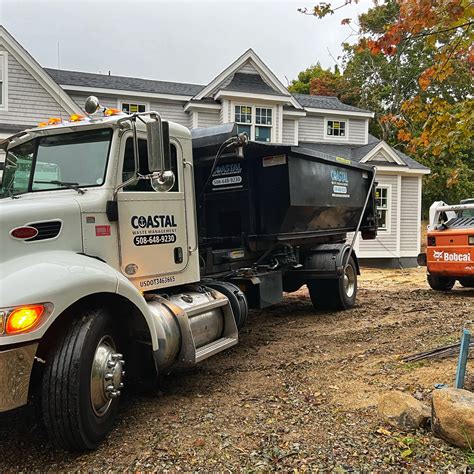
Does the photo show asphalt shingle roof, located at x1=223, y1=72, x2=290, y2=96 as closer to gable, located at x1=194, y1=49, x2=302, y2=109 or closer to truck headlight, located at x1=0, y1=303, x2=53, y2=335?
gable, located at x1=194, y1=49, x2=302, y2=109

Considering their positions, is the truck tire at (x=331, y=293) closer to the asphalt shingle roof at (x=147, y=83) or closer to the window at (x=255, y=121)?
the window at (x=255, y=121)

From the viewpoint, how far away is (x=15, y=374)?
293cm

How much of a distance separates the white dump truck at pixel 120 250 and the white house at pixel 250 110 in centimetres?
953

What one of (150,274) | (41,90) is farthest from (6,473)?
(41,90)

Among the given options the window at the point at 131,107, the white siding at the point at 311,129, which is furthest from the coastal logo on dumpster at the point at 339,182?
the white siding at the point at 311,129

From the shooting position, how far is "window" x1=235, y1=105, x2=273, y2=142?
17297 mm

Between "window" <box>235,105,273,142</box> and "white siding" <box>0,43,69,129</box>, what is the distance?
20.3 feet

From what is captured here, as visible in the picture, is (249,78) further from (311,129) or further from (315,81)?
(315,81)

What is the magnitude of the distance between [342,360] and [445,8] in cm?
356

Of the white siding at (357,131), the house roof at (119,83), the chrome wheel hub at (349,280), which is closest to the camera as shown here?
the chrome wheel hub at (349,280)

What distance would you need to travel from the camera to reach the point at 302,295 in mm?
10766

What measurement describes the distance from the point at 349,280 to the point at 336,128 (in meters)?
12.6

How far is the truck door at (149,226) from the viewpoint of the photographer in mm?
4230

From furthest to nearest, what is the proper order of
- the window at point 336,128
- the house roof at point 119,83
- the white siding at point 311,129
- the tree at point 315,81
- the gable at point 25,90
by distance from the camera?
the tree at point 315,81
the window at point 336,128
the white siding at point 311,129
the house roof at point 119,83
the gable at point 25,90
